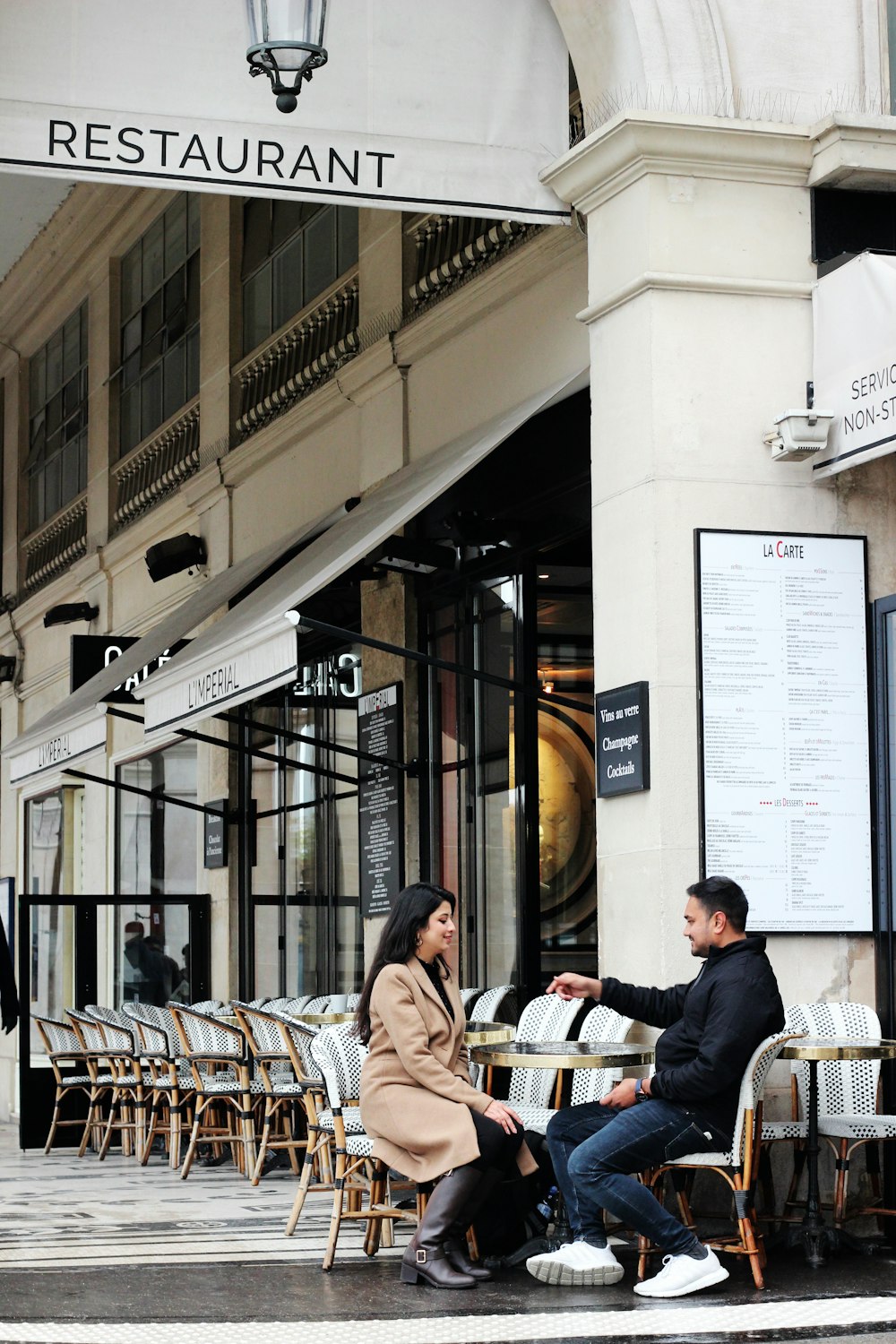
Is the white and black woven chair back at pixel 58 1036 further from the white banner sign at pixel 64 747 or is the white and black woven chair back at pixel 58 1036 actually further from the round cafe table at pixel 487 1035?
the round cafe table at pixel 487 1035

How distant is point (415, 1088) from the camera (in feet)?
22.0

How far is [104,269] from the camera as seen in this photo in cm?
1816

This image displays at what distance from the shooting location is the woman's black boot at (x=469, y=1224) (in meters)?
6.58

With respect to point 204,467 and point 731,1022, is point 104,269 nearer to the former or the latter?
point 204,467

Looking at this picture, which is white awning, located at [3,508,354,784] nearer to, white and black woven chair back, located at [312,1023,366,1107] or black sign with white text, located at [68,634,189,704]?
black sign with white text, located at [68,634,189,704]

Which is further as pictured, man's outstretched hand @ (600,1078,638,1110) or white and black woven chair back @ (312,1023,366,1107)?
white and black woven chair back @ (312,1023,366,1107)

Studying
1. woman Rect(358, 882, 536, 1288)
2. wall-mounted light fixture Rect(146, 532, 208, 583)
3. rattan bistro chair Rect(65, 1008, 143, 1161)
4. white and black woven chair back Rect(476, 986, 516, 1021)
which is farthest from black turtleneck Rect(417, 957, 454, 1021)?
wall-mounted light fixture Rect(146, 532, 208, 583)

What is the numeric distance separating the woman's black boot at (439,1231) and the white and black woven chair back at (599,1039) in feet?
3.17

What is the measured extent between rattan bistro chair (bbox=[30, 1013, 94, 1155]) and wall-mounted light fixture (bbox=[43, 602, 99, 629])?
17.0 feet

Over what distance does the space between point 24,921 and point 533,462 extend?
5.58 meters

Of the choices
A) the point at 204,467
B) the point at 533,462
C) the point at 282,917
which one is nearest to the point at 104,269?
the point at 204,467

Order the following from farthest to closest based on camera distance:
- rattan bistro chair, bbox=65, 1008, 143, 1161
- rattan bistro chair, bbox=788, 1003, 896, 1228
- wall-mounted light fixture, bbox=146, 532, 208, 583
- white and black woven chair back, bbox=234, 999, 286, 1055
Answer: wall-mounted light fixture, bbox=146, 532, 208, 583 → rattan bistro chair, bbox=65, 1008, 143, 1161 → white and black woven chair back, bbox=234, 999, 286, 1055 → rattan bistro chair, bbox=788, 1003, 896, 1228

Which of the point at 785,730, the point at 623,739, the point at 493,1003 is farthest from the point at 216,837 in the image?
the point at 785,730

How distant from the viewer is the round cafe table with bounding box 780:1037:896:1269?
6.54 m
